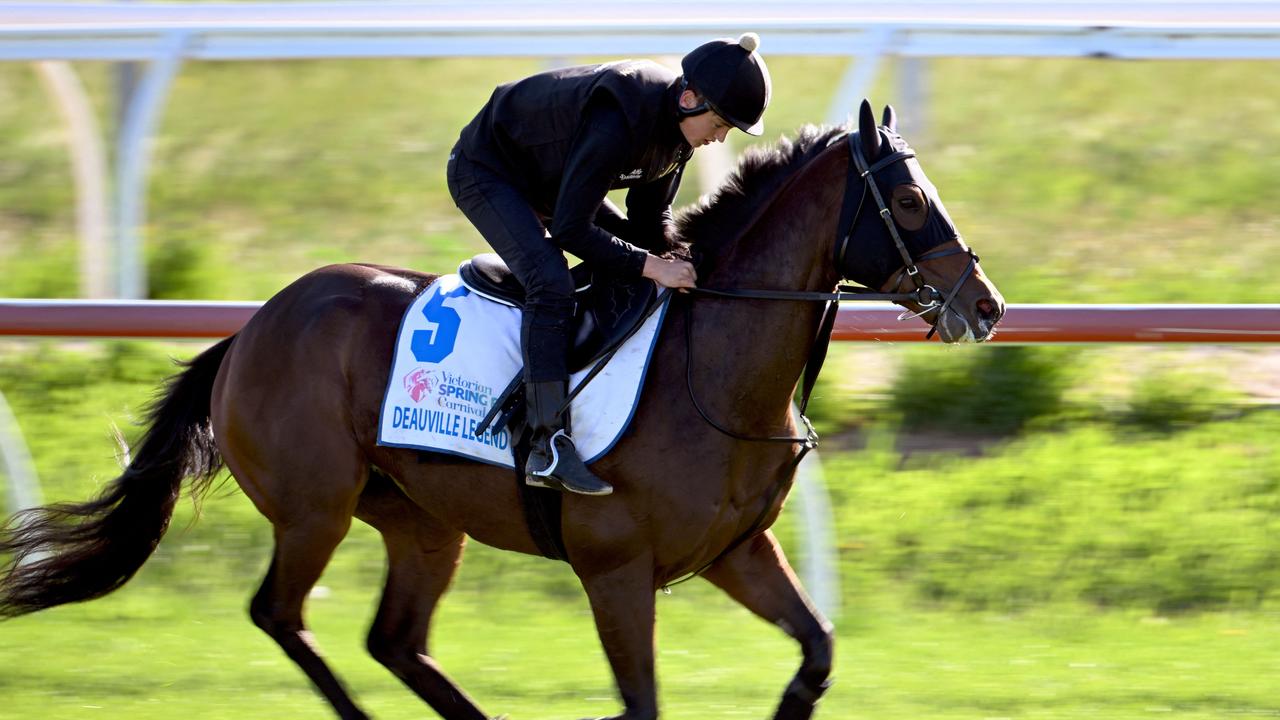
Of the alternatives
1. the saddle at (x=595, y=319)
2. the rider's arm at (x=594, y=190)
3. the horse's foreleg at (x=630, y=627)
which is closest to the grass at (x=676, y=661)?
the horse's foreleg at (x=630, y=627)

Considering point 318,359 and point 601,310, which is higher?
point 601,310

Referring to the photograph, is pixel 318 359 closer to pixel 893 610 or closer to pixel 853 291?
pixel 853 291

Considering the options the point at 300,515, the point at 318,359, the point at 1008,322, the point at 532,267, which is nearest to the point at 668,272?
the point at 532,267

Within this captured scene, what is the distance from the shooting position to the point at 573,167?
403 centimetres

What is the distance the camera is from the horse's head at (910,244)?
3943 mm

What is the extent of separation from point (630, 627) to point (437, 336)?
0.97 m

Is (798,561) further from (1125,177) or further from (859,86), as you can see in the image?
(1125,177)

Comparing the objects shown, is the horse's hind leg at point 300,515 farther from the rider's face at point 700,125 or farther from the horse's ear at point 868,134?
the horse's ear at point 868,134

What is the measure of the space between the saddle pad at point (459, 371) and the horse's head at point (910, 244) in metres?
0.59

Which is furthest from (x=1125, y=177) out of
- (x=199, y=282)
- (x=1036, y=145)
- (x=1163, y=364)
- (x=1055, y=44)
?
(x=199, y=282)

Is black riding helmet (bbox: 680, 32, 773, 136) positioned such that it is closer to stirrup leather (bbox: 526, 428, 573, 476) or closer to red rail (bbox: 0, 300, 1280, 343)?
stirrup leather (bbox: 526, 428, 573, 476)

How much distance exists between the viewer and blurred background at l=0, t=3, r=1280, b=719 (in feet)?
17.4

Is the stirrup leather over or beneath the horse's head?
beneath

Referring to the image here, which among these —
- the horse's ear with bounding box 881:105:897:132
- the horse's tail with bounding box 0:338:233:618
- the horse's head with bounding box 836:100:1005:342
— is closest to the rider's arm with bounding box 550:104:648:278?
the horse's head with bounding box 836:100:1005:342
